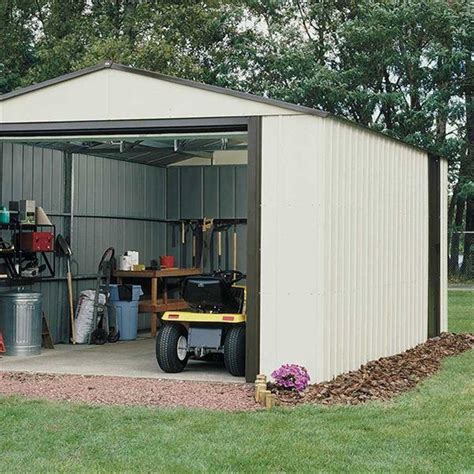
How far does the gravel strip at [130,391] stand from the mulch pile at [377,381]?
0.42 m

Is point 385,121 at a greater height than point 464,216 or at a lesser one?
greater

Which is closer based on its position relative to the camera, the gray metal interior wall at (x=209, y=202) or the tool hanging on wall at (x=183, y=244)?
the gray metal interior wall at (x=209, y=202)

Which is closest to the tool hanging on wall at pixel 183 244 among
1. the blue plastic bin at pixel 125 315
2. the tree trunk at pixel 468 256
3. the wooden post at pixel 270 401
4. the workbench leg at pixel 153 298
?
the workbench leg at pixel 153 298

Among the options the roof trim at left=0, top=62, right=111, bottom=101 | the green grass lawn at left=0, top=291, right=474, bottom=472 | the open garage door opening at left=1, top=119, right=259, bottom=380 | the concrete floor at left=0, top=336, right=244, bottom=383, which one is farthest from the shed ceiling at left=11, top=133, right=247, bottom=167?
the green grass lawn at left=0, top=291, right=474, bottom=472

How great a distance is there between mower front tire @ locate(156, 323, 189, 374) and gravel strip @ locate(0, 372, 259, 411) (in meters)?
0.43

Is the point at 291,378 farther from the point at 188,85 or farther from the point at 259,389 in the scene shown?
the point at 188,85

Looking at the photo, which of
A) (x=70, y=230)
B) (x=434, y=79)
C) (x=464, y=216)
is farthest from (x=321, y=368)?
(x=464, y=216)

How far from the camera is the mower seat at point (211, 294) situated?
10344 millimetres

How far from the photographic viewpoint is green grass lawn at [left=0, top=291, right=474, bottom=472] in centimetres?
633

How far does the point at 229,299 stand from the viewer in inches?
413

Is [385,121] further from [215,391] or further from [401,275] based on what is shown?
[215,391]

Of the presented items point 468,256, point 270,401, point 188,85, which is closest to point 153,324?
point 188,85

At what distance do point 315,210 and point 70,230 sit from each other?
17.4 ft

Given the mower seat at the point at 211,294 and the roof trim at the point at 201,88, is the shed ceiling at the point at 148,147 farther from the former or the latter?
the mower seat at the point at 211,294
